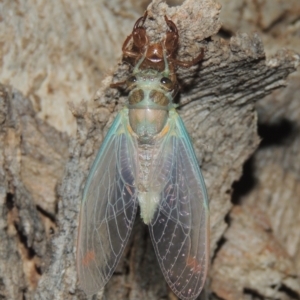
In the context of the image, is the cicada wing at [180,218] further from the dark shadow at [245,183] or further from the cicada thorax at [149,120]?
the dark shadow at [245,183]

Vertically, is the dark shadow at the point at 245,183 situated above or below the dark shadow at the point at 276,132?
below

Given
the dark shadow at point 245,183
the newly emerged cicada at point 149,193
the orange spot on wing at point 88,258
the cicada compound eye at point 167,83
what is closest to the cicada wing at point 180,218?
the newly emerged cicada at point 149,193

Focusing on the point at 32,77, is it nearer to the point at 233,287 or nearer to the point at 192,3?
the point at 192,3

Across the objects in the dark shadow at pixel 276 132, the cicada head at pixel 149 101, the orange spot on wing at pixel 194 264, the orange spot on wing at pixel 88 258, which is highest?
the dark shadow at pixel 276 132

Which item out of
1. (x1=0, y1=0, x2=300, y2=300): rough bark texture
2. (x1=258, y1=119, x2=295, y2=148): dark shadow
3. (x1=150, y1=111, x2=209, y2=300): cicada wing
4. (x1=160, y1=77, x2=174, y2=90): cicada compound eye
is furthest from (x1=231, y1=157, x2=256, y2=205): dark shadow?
(x1=160, y1=77, x2=174, y2=90): cicada compound eye

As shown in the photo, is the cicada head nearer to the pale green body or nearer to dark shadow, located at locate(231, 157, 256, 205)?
the pale green body

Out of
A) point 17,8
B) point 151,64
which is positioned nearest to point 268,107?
point 151,64
